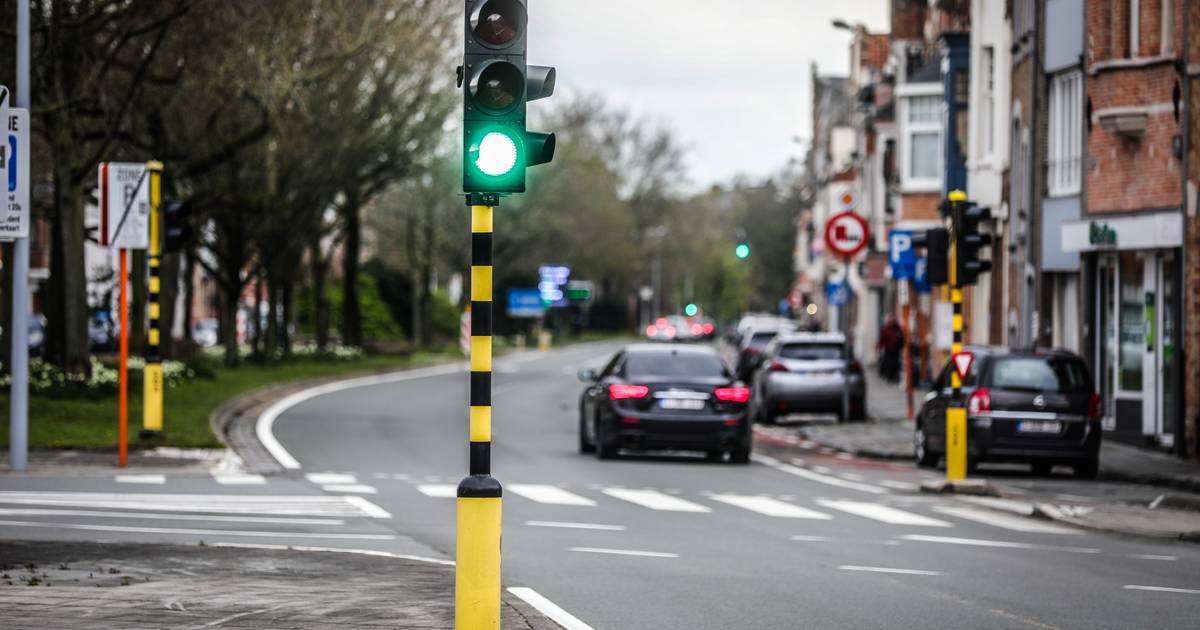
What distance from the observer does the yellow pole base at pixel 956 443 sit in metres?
21.4

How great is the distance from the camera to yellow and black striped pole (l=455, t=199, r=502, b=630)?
27.6 feet

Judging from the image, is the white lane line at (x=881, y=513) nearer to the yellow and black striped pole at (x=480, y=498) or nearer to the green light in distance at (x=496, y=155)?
the yellow and black striped pole at (x=480, y=498)

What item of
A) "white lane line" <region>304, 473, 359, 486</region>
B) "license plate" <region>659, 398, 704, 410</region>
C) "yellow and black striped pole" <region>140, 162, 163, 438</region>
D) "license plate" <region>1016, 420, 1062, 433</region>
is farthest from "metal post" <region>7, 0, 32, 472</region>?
"license plate" <region>1016, 420, 1062, 433</region>

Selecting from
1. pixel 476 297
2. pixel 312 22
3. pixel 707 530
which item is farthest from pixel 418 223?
pixel 476 297

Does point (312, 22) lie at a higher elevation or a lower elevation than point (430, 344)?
higher

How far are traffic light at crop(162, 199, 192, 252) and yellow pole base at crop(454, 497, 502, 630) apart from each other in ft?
47.5

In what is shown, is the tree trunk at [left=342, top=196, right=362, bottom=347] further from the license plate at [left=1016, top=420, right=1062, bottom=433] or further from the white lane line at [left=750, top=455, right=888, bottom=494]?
the license plate at [left=1016, top=420, right=1062, bottom=433]

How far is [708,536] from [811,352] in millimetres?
20545

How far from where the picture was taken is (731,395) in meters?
24.4

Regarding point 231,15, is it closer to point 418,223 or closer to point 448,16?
point 448,16

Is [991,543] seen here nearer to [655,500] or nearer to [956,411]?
[655,500]

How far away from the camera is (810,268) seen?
105500mm

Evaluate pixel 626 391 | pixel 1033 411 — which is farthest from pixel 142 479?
pixel 1033 411

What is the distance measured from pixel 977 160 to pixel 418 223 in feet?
109
